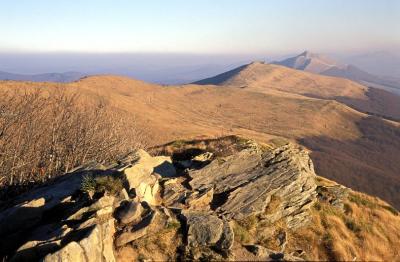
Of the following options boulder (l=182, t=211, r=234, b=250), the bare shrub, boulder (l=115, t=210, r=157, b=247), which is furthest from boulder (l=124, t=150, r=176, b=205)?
the bare shrub

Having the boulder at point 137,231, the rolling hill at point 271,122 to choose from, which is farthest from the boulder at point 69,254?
the rolling hill at point 271,122

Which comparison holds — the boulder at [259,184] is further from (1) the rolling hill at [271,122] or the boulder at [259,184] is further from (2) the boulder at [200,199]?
(1) the rolling hill at [271,122]

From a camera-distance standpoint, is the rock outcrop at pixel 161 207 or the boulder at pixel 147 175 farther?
the boulder at pixel 147 175

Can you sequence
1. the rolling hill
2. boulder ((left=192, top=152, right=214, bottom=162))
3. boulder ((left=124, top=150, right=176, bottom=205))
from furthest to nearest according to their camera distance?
1. the rolling hill
2. boulder ((left=192, top=152, right=214, bottom=162))
3. boulder ((left=124, top=150, right=176, bottom=205))

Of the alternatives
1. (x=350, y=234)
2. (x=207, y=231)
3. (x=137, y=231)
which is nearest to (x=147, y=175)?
(x=137, y=231)

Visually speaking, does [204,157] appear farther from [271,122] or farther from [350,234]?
[271,122]

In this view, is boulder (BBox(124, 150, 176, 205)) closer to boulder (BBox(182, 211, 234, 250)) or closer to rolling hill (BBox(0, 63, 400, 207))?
boulder (BBox(182, 211, 234, 250))
